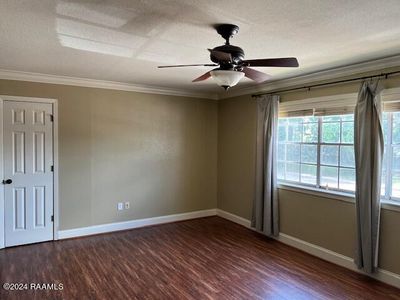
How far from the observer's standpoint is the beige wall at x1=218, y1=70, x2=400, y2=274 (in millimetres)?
3244

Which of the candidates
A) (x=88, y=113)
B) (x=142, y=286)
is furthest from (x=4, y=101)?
(x=142, y=286)

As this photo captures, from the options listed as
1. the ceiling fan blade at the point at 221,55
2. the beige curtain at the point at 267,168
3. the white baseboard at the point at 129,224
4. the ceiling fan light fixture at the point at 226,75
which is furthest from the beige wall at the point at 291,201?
the ceiling fan blade at the point at 221,55

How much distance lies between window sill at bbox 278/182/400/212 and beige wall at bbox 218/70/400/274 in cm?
5

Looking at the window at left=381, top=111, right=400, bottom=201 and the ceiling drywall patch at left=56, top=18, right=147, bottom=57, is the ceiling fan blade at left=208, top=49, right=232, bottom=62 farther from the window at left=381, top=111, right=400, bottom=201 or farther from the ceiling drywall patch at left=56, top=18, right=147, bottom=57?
the window at left=381, top=111, right=400, bottom=201

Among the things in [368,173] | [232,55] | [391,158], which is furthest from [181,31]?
[391,158]

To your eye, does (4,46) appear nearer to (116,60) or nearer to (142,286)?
(116,60)

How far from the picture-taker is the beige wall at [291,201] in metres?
3.24

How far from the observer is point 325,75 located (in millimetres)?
3818

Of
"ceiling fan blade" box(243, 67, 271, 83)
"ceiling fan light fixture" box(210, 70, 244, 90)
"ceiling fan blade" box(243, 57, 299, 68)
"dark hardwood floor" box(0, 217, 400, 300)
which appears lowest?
"dark hardwood floor" box(0, 217, 400, 300)

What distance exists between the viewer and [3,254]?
152 inches

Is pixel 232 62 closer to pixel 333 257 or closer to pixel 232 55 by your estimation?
pixel 232 55

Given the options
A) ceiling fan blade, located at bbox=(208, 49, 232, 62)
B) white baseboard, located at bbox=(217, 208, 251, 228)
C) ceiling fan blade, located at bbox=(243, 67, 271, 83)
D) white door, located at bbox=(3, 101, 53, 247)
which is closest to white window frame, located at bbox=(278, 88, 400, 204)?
white baseboard, located at bbox=(217, 208, 251, 228)

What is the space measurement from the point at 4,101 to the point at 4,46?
1426mm

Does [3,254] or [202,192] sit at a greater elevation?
[202,192]
